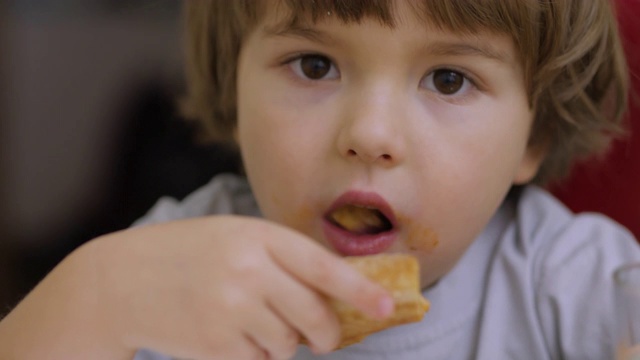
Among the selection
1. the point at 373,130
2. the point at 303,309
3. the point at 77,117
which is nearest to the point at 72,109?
the point at 77,117

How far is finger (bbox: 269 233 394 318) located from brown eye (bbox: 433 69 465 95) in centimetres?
27

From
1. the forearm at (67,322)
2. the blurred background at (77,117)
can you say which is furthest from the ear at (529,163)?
the blurred background at (77,117)

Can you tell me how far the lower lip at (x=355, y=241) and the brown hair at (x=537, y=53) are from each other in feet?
0.65

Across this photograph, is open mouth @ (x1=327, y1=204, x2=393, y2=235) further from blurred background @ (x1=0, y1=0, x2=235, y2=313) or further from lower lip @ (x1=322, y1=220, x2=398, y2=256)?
blurred background @ (x1=0, y1=0, x2=235, y2=313)

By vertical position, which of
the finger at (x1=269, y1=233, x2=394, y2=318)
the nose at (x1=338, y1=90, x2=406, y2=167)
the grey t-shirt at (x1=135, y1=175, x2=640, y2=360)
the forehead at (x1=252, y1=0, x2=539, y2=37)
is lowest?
the grey t-shirt at (x1=135, y1=175, x2=640, y2=360)

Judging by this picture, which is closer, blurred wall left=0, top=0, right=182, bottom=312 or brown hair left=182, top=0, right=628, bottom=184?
brown hair left=182, top=0, right=628, bottom=184

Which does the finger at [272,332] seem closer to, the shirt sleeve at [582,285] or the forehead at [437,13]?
the forehead at [437,13]

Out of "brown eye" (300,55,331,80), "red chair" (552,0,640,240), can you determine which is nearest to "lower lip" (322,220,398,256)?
"brown eye" (300,55,331,80)

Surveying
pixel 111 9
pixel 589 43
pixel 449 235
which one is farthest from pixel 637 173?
pixel 111 9

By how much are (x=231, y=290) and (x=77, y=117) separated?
1003mm

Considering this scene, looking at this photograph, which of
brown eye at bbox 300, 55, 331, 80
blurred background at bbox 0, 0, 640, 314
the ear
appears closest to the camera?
brown eye at bbox 300, 55, 331, 80

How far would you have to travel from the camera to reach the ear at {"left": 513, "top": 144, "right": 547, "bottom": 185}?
1037 mm

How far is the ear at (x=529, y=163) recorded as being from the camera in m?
1.04

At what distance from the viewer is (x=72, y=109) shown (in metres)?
1.59
